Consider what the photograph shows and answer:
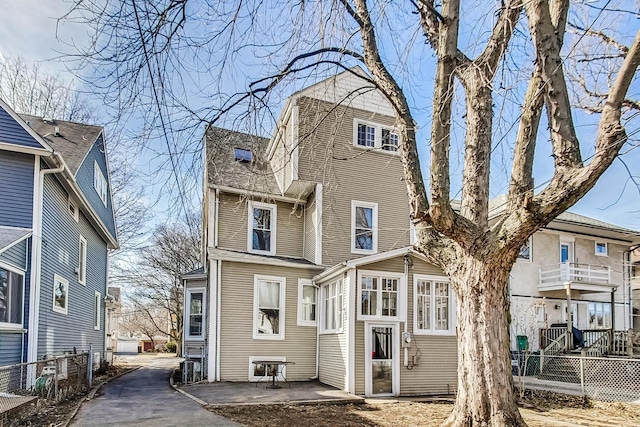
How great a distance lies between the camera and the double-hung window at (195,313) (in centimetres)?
1535

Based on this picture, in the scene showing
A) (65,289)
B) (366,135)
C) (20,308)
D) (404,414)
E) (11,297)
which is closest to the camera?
(404,414)

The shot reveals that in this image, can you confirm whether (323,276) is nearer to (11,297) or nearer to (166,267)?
(11,297)

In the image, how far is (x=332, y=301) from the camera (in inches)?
518

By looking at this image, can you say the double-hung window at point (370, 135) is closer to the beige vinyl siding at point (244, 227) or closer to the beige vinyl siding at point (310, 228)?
the beige vinyl siding at point (310, 228)

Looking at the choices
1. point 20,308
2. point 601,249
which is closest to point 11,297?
point 20,308

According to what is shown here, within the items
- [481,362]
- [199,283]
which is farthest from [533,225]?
[199,283]

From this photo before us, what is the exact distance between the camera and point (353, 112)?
15180 mm

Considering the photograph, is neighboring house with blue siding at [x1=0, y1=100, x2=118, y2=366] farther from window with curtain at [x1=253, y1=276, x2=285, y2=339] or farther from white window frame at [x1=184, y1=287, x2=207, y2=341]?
window with curtain at [x1=253, y1=276, x2=285, y2=339]

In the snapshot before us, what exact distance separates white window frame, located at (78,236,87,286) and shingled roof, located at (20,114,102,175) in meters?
2.84

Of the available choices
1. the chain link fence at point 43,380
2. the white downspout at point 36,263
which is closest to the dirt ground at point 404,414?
the chain link fence at point 43,380

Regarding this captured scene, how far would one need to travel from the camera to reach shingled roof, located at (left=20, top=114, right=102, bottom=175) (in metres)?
12.7

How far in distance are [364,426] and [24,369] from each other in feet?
21.4

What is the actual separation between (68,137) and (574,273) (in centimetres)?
2066

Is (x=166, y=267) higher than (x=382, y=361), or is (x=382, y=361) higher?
(x=166, y=267)
